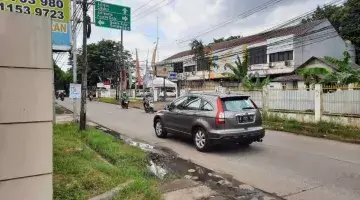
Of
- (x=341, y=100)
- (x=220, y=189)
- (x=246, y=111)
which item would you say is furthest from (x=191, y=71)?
(x=220, y=189)

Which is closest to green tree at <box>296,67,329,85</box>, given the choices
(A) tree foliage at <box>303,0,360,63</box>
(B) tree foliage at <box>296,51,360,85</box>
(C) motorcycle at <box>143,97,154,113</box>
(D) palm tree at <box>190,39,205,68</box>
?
(B) tree foliage at <box>296,51,360,85</box>

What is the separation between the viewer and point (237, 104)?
30.3 ft

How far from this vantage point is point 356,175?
675 centimetres

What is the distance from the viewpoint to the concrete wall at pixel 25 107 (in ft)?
11.3

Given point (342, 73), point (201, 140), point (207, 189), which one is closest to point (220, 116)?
point (201, 140)

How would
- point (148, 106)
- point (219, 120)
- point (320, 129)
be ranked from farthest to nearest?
point (148, 106) < point (320, 129) < point (219, 120)

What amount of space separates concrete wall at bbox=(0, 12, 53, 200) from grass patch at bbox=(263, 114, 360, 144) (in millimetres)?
10236

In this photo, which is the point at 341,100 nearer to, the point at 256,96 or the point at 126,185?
the point at 256,96

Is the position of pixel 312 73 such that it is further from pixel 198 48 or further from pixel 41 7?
pixel 198 48

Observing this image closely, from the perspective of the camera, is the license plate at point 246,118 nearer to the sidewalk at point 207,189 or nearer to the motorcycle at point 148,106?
the sidewalk at point 207,189

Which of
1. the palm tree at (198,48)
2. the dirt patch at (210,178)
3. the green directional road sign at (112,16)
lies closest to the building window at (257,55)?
the palm tree at (198,48)

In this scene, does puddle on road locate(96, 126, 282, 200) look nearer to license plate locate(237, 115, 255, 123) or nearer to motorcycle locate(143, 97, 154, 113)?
license plate locate(237, 115, 255, 123)

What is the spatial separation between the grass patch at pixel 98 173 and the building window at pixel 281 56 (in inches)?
1161

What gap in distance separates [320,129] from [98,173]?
936 cm
